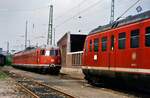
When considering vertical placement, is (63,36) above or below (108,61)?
above

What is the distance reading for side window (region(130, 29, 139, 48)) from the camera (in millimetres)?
19373

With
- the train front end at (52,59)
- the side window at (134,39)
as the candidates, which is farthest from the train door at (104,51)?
the train front end at (52,59)

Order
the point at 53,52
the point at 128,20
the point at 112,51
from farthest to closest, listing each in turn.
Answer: the point at 53,52
the point at 112,51
the point at 128,20

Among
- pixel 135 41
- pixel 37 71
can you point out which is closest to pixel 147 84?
pixel 135 41

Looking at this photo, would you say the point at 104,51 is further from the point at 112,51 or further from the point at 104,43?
the point at 112,51

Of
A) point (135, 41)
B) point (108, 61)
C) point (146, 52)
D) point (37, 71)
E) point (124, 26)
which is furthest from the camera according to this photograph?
point (37, 71)

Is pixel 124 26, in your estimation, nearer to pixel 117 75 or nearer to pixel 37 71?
pixel 117 75

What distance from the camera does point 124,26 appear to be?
21.3 metres

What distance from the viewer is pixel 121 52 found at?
69.6ft

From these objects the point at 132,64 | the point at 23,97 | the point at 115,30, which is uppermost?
the point at 115,30

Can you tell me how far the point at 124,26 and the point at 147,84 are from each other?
3.79m

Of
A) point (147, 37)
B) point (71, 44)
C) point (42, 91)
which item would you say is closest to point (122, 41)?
point (147, 37)

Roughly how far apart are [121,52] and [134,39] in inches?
65.9

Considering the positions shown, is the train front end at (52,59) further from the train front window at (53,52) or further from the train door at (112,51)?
the train door at (112,51)
